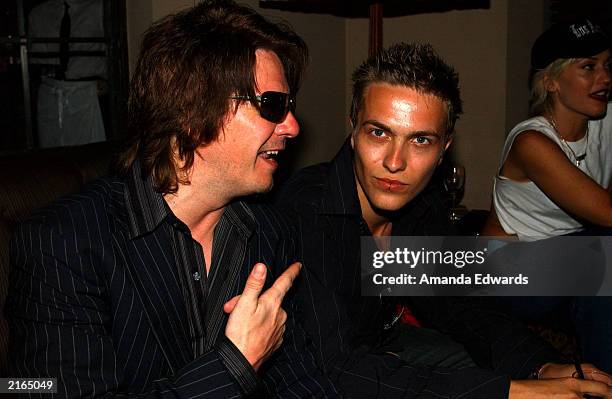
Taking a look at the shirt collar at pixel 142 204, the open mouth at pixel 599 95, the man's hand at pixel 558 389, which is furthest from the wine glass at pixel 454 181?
the shirt collar at pixel 142 204

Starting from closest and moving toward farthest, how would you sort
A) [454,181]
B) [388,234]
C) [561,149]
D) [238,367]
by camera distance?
[238,367]
[388,234]
[561,149]
[454,181]

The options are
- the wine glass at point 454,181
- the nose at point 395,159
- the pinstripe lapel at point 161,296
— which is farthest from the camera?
the wine glass at point 454,181

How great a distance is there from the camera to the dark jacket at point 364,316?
5.32 ft

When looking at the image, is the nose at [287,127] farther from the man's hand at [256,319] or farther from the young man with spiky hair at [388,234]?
the man's hand at [256,319]

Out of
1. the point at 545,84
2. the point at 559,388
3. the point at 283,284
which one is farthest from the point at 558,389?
the point at 545,84

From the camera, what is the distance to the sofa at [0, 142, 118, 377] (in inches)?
57.8

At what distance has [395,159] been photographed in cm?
192

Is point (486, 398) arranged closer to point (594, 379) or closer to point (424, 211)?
point (594, 379)

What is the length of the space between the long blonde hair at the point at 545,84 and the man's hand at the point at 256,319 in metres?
2.03

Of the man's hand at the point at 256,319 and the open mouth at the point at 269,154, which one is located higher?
the open mouth at the point at 269,154

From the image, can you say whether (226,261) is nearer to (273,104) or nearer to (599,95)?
(273,104)

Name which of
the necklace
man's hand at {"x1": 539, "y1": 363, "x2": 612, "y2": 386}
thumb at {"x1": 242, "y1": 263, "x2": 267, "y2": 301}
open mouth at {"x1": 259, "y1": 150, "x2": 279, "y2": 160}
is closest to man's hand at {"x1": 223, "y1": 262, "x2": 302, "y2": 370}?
thumb at {"x1": 242, "y1": 263, "x2": 267, "y2": 301}

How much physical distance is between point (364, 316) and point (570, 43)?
1725mm

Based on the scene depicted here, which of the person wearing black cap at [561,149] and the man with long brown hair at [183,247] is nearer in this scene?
the man with long brown hair at [183,247]
